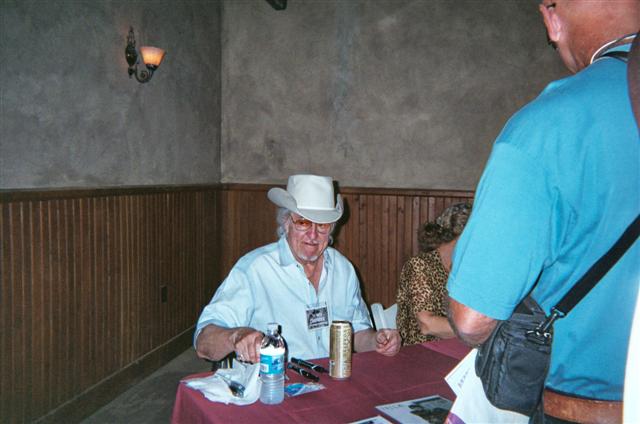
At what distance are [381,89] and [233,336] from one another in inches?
173

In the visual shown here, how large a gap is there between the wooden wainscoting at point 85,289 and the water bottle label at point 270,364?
6.78 ft

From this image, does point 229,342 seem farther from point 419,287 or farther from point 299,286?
point 419,287

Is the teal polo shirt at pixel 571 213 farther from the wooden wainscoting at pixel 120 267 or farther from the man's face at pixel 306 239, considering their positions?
the wooden wainscoting at pixel 120 267

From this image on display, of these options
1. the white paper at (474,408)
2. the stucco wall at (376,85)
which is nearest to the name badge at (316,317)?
the white paper at (474,408)

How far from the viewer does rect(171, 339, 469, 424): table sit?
4.87ft

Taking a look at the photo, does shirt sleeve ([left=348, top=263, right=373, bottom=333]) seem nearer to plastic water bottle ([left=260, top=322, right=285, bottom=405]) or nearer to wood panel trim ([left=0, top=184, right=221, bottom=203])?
plastic water bottle ([left=260, top=322, right=285, bottom=405])

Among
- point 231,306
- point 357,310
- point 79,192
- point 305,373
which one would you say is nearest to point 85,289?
point 79,192

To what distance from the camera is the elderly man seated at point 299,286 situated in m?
2.32

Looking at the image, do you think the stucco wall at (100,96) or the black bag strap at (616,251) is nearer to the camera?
the black bag strap at (616,251)

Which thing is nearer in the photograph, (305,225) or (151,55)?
(305,225)

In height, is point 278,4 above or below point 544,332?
above

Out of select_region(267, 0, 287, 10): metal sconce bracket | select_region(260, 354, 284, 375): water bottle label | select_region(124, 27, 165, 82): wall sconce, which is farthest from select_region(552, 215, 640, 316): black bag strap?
select_region(267, 0, 287, 10): metal sconce bracket

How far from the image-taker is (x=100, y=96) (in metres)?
3.86

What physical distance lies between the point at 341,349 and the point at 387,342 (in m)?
0.39
